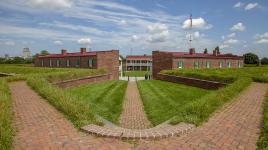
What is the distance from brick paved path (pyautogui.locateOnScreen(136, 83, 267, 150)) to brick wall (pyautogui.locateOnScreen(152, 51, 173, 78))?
31741 mm

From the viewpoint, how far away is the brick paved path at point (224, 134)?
17.6 ft

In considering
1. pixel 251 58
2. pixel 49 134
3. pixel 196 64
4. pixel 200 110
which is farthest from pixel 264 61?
pixel 49 134

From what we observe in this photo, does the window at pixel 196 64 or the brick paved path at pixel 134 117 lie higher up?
the window at pixel 196 64

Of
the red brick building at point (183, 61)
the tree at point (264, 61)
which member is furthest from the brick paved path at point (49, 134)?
the tree at point (264, 61)

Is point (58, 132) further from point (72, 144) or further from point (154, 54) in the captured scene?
point (154, 54)

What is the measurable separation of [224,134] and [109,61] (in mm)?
35135

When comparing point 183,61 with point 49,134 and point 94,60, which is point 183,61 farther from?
point 49,134

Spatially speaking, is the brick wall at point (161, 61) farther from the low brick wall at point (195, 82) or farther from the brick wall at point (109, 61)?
the low brick wall at point (195, 82)

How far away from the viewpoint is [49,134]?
6.05 metres

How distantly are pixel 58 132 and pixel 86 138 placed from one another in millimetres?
884

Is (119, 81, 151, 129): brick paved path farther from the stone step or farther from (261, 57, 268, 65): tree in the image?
(261, 57, 268, 65): tree

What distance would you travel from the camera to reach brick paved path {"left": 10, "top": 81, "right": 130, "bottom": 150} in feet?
17.6

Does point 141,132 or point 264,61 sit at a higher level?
point 264,61

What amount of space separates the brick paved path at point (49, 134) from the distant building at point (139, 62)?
7476cm
